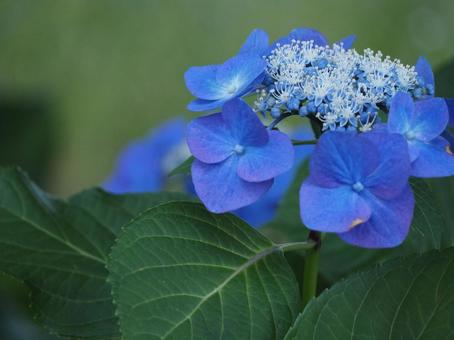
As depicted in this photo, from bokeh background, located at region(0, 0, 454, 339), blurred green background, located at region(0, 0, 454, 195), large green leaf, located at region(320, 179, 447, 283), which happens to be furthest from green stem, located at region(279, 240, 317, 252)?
blurred green background, located at region(0, 0, 454, 195)

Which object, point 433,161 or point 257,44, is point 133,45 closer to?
point 257,44

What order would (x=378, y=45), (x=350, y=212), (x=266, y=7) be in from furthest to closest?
(x=266, y=7)
(x=378, y=45)
(x=350, y=212)

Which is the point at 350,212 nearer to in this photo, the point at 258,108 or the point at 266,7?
the point at 258,108

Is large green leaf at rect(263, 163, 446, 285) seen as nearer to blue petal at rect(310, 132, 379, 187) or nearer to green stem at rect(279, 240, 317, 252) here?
green stem at rect(279, 240, 317, 252)

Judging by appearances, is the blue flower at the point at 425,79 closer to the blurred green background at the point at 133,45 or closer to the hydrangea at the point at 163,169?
the hydrangea at the point at 163,169

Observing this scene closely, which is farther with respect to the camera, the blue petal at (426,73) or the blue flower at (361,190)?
the blue petal at (426,73)

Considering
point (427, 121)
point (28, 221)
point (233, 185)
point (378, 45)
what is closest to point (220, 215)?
point (233, 185)

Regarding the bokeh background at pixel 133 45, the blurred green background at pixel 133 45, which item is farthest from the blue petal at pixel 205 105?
the blurred green background at pixel 133 45
